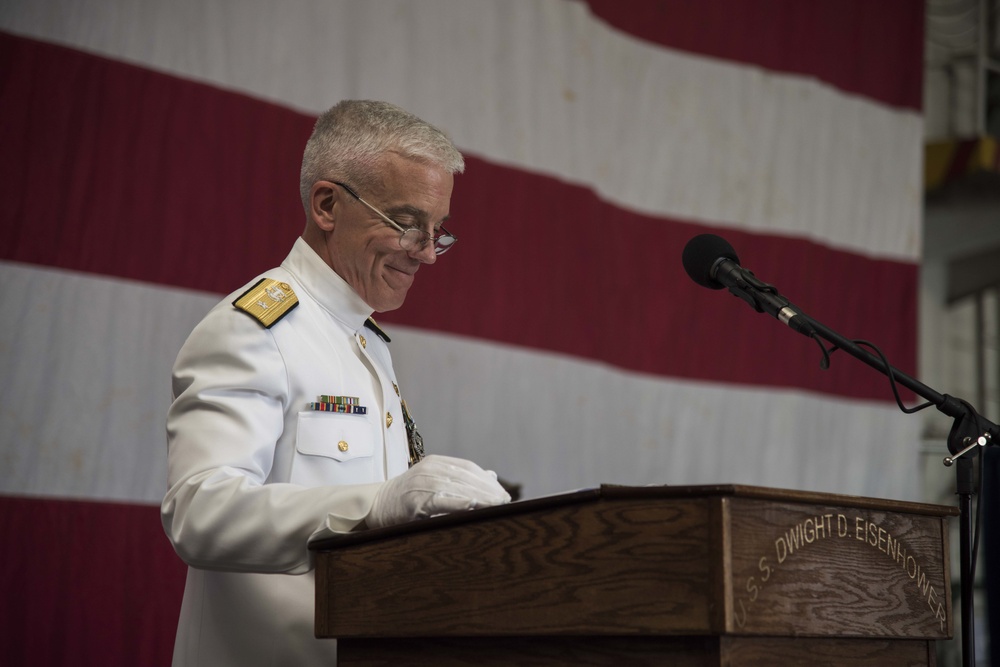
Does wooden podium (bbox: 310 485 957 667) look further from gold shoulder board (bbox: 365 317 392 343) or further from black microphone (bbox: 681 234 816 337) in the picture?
gold shoulder board (bbox: 365 317 392 343)

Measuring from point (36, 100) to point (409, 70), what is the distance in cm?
93

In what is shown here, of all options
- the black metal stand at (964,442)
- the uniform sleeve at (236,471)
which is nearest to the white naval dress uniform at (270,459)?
the uniform sleeve at (236,471)

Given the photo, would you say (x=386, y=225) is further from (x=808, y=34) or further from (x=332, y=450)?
(x=808, y=34)

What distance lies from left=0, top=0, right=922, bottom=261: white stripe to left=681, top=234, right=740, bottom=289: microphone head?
4.19ft

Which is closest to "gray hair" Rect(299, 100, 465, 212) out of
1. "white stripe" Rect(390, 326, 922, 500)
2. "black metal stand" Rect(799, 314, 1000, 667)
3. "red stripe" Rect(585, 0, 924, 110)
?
"black metal stand" Rect(799, 314, 1000, 667)

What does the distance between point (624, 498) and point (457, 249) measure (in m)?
1.88

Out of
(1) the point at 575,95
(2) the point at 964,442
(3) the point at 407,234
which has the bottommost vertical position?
(2) the point at 964,442

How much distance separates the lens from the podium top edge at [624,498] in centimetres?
85

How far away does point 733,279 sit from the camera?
4.46 feet

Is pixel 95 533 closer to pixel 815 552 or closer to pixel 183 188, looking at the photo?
pixel 183 188

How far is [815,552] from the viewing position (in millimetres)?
919

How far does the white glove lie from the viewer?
996mm

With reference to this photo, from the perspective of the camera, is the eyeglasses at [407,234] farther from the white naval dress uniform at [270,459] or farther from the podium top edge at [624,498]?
the podium top edge at [624,498]

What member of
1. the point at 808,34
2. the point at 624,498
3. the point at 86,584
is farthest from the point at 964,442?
the point at 808,34
